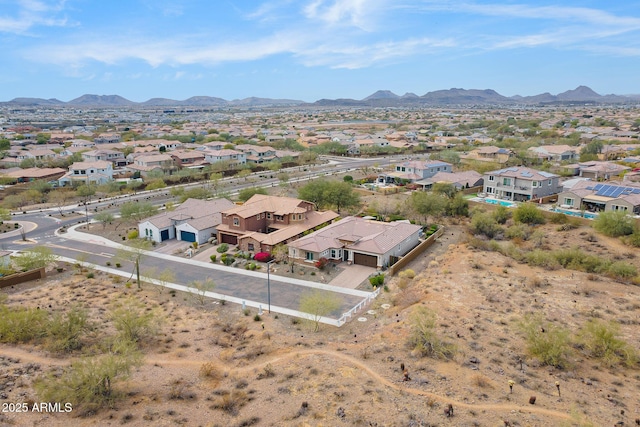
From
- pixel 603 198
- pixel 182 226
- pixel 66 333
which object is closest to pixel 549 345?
pixel 66 333

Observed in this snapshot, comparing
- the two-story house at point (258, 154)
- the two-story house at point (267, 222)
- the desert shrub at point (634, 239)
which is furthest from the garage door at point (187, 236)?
the two-story house at point (258, 154)

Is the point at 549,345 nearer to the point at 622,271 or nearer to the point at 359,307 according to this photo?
the point at 359,307

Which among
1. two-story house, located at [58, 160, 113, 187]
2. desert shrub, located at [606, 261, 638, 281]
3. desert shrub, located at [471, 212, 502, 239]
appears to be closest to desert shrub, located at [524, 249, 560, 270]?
desert shrub, located at [606, 261, 638, 281]

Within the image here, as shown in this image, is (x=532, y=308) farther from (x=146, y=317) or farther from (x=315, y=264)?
(x=146, y=317)

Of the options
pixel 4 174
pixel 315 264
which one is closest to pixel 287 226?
pixel 315 264

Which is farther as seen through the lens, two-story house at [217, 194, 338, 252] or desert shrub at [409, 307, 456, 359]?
two-story house at [217, 194, 338, 252]

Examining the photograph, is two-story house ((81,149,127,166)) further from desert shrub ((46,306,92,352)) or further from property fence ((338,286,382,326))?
property fence ((338,286,382,326))

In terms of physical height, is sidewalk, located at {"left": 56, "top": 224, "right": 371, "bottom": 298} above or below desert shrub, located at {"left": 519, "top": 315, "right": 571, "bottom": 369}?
below

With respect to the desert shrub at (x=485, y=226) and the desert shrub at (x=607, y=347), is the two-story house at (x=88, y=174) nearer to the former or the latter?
the desert shrub at (x=485, y=226)
